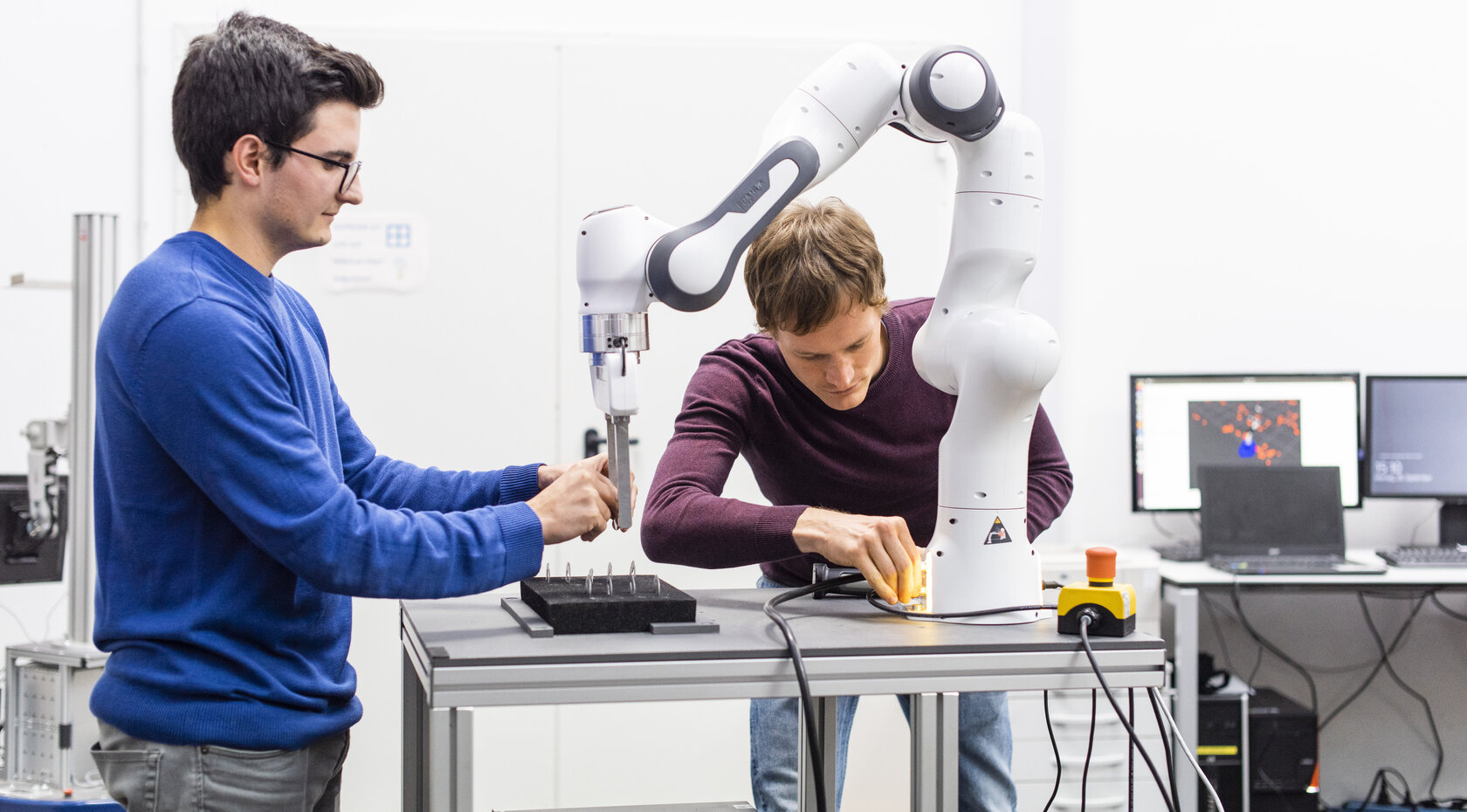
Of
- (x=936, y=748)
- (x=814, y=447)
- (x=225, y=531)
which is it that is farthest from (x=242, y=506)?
(x=814, y=447)

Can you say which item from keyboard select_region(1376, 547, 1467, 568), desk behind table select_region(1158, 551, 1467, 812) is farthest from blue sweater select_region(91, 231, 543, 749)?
keyboard select_region(1376, 547, 1467, 568)

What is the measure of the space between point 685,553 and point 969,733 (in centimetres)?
46

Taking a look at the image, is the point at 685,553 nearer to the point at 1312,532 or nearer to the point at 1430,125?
the point at 1312,532

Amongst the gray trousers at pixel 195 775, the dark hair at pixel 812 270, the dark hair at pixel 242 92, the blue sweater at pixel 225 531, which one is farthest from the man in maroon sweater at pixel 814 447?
the dark hair at pixel 242 92

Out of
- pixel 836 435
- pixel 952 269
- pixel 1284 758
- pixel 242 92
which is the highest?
pixel 242 92

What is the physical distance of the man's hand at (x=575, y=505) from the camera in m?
1.18

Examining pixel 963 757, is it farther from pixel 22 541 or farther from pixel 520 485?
pixel 22 541

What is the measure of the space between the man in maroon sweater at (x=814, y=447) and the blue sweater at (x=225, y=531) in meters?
0.26

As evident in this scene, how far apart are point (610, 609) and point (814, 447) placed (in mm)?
559

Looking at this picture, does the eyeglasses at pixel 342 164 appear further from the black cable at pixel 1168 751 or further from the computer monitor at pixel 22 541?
the computer monitor at pixel 22 541

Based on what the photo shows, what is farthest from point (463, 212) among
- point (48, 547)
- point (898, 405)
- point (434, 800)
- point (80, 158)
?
point (434, 800)

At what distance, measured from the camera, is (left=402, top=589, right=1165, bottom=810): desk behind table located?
103 cm

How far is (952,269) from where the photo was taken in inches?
50.0

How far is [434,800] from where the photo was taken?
3.37ft
